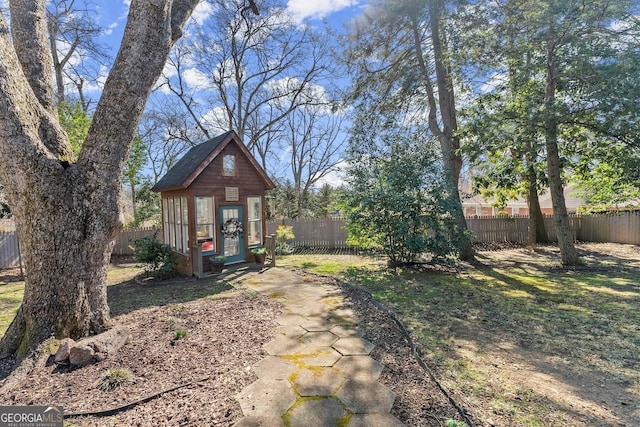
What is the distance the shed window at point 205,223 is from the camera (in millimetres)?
7520

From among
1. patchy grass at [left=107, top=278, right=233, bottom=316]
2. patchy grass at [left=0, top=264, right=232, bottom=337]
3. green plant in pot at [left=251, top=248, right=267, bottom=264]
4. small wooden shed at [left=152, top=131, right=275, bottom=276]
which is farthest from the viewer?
green plant in pot at [left=251, top=248, right=267, bottom=264]

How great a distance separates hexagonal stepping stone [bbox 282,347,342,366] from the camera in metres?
2.95

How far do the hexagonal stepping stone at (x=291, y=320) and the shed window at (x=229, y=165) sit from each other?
16.0 ft

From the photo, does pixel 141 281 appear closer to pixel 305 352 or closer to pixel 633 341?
pixel 305 352

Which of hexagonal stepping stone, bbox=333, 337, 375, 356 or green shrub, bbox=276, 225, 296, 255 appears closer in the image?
hexagonal stepping stone, bbox=333, 337, 375, 356

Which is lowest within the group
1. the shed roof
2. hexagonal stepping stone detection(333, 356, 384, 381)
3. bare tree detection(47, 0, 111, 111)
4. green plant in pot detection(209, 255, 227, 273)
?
hexagonal stepping stone detection(333, 356, 384, 381)

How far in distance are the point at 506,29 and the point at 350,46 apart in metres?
4.59

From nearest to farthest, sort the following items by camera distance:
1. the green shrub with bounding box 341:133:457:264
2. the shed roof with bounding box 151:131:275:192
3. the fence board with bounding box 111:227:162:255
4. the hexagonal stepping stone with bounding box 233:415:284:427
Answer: the hexagonal stepping stone with bounding box 233:415:284:427
the shed roof with bounding box 151:131:275:192
the green shrub with bounding box 341:133:457:264
the fence board with bounding box 111:227:162:255

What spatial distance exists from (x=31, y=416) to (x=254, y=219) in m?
6.70

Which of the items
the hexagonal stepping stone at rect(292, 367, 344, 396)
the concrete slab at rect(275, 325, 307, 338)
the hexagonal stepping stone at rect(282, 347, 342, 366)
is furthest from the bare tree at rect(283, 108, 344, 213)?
the hexagonal stepping stone at rect(292, 367, 344, 396)

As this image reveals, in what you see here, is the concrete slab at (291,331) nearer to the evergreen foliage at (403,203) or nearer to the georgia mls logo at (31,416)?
the georgia mls logo at (31,416)

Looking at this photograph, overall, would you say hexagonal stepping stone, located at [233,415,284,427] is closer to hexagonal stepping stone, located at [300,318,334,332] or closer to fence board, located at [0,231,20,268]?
hexagonal stepping stone, located at [300,318,334,332]

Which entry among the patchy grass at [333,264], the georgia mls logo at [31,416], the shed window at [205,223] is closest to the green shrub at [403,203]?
the patchy grass at [333,264]

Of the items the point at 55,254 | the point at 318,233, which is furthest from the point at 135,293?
the point at 318,233
